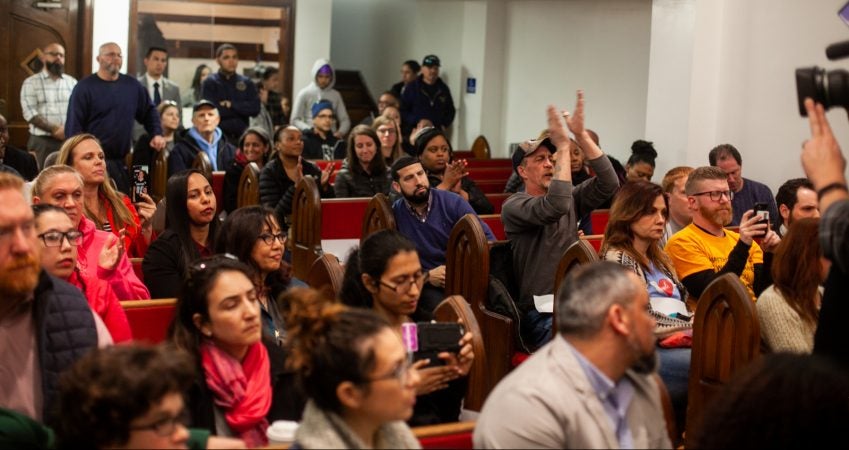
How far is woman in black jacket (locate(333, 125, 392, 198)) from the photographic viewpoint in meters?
7.02

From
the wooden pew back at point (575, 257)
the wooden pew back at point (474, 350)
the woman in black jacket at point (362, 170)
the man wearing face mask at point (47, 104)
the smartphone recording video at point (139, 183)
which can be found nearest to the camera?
the wooden pew back at point (474, 350)

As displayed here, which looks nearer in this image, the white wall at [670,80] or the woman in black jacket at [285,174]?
the woman in black jacket at [285,174]

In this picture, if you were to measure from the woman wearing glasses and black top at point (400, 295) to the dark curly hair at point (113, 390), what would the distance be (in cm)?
97

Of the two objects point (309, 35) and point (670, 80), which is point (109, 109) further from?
point (309, 35)

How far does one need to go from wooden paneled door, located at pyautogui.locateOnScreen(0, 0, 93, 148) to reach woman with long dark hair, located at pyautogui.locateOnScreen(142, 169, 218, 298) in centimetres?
690

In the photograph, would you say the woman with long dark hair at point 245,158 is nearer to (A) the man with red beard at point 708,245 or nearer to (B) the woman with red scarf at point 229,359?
(A) the man with red beard at point 708,245

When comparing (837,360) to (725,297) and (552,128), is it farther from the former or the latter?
(552,128)

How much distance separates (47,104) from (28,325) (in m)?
6.89

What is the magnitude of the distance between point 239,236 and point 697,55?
4.54 m

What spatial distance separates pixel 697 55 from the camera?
748 cm

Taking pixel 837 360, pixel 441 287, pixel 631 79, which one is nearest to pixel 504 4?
pixel 631 79

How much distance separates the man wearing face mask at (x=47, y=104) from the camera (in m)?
9.09

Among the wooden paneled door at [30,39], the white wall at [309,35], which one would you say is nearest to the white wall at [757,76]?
the white wall at [309,35]

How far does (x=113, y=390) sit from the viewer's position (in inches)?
84.6
